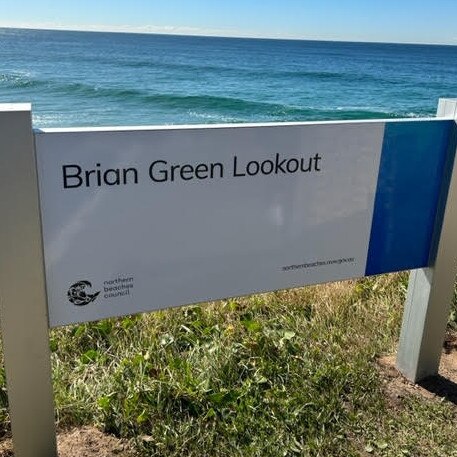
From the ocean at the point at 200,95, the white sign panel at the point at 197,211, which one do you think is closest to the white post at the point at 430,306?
the white sign panel at the point at 197,211

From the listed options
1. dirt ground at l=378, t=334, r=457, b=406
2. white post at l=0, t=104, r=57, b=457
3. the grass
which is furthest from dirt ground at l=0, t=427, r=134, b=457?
dirt ground at l=378, t=334, r=457, b=406

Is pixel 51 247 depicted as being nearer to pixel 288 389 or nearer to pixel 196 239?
pixel 196 239

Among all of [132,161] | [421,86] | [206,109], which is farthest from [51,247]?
[421,86]

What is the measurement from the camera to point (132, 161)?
218 cm

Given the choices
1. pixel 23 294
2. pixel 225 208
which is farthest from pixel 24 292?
pixel 225 208

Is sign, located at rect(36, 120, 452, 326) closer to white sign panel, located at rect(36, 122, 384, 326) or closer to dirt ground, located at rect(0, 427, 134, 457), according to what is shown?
white sign panel, located at rect(36, 122, 384, 326)

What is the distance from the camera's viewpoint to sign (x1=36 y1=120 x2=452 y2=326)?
2.15m

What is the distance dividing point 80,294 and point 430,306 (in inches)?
70.4

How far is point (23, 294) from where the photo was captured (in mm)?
2105

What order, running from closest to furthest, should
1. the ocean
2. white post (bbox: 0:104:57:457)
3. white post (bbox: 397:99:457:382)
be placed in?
white post (bbox: 0:104:57:457), white post (bbox: 397:99:457:382), the ocean

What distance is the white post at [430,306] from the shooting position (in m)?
2.90

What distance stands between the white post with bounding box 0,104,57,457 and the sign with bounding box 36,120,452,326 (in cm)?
6

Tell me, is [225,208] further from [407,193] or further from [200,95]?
[200,95]

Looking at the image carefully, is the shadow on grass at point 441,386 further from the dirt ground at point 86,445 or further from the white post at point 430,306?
the dirt ground at point 86,445
